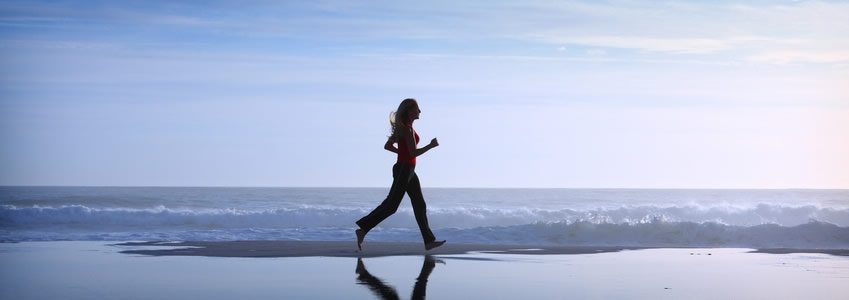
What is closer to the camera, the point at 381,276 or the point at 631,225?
the point at 381,276

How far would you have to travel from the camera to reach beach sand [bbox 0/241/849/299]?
5590 millimetres

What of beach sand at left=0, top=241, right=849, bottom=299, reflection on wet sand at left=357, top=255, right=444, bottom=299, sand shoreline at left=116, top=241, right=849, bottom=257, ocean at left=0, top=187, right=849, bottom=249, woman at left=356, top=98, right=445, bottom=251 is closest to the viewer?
reflection on wet sand at left=357, top=255, right=444, bottom=299

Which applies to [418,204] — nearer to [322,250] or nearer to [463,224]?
[322,250]

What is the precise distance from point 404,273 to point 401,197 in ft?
6.98

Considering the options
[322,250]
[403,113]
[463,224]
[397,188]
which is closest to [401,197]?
[397,188]

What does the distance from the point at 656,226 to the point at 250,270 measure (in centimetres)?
848

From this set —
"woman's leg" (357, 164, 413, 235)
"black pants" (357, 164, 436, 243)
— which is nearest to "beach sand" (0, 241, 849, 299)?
"black pants" (357, 164, 436, 243)

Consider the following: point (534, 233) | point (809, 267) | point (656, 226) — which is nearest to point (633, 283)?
point (809, 267)

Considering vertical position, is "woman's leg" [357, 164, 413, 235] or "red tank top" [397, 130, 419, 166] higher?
"red tank top" [397, 130, 419, 166]

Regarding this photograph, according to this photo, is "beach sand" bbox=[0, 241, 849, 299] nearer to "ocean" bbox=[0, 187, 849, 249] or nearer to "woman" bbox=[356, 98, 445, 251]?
"woman" bbox=[356, 98, 445, 251]

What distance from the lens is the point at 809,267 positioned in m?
7.70

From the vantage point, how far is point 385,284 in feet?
19.7

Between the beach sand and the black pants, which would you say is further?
the black pants

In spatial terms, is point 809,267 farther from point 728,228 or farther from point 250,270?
point 728,228
